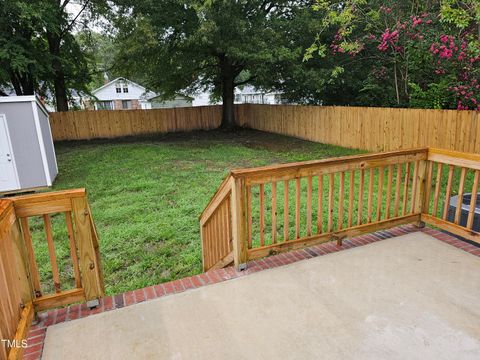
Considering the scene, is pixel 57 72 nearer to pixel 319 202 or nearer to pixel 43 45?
pixel 43 45

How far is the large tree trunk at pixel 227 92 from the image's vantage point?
16.3 m

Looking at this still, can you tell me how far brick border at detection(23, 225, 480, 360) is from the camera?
248cm

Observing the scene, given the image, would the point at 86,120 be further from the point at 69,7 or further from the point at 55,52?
the point at 69,7

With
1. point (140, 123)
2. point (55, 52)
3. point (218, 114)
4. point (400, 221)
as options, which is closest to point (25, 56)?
point (55, 52)

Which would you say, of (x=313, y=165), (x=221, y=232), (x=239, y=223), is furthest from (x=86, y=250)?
(x=313, y=165)

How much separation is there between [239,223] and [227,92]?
14999mm

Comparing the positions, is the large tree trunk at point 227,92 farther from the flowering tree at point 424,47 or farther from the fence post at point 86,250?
the fence post at point 86,250

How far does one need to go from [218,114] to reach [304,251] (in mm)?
16274

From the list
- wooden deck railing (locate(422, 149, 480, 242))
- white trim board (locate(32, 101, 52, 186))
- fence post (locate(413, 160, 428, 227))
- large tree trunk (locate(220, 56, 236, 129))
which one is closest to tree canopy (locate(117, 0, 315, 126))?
large tree trunk (locate(220, 56, 236, 129))

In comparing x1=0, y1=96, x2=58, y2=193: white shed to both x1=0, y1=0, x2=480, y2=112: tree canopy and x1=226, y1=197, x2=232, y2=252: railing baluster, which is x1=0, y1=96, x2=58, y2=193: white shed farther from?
x1=226, y1=197, x2=232, y2=252: railing baluster

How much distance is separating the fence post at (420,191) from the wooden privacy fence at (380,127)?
16.1 ft

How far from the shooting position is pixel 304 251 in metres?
3.49

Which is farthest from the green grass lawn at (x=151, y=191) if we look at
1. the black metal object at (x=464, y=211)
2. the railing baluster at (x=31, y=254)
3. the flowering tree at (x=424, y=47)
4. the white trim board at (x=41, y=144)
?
the black metal object at (x=464, y=211)

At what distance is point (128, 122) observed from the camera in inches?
679
